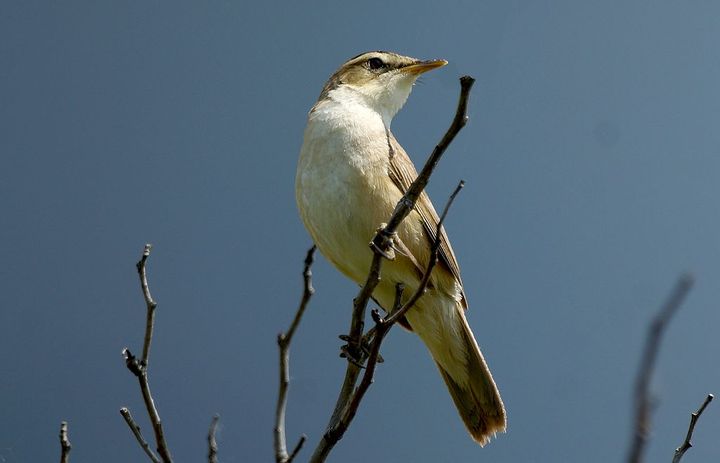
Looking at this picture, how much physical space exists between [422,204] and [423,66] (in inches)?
32.4

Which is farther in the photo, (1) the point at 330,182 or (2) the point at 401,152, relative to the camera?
(2) the point at 401,152

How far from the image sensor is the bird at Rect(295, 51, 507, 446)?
355 cm

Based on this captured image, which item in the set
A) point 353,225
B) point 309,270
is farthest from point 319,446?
point 353,225

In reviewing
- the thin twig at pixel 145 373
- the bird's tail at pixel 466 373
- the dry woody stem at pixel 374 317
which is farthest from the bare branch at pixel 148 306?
the bird's tail at pixel 466 373

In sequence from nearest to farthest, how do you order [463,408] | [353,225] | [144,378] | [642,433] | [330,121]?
[642,433] < [144,378] < [353,225] < [330,121] < [463,408]

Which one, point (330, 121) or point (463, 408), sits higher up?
point (330, 121)

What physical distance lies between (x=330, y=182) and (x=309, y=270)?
112 cm

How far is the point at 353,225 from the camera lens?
3.55 meters

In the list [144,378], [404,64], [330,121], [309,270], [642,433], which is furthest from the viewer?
[404,64]

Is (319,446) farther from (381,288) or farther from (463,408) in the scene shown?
(463,408)

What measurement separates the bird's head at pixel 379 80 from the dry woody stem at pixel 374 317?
1606mm

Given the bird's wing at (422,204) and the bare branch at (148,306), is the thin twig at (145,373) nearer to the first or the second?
the bare branch at (148,306)

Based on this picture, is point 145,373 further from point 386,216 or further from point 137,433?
point 386,216

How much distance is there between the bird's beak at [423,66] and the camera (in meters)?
4.07
